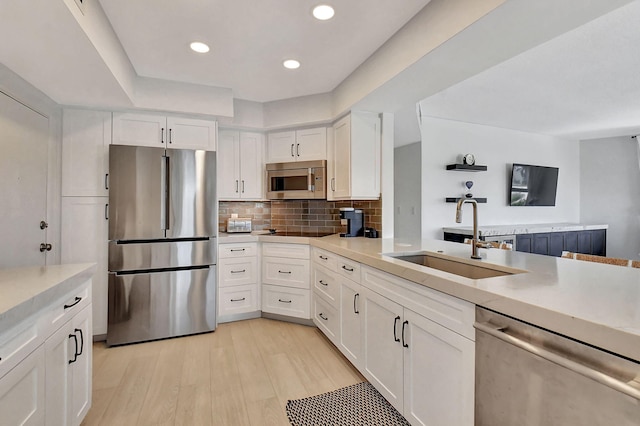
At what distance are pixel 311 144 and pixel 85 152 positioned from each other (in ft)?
7.17

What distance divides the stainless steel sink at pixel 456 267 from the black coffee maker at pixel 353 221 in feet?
3.41

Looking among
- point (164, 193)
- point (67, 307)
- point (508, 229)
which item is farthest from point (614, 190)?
point (67, 307)

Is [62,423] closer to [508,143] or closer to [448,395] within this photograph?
[448,395]

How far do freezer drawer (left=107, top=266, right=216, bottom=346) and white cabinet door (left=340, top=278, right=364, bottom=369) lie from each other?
143 cm

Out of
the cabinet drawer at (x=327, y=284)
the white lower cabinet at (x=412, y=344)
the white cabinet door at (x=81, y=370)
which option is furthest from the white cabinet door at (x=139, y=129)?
the white lower cabinet at (x=412, y=344)

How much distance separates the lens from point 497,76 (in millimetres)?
3174

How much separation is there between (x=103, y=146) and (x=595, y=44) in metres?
4.52

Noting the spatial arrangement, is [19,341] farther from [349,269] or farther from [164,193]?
[164,193]

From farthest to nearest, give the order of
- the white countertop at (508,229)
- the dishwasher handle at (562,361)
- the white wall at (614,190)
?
1. the white wall at (614,190)
2. the white countertop at (508,229)
3. the dishwasher handle at (562,361)

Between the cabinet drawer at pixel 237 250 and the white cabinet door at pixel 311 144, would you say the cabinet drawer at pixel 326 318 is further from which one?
the white cabinet door at pixel 311 144

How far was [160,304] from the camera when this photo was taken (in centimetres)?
280

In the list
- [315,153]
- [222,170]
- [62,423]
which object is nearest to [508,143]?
[315,153]

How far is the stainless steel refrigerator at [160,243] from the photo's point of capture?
2.69 meters

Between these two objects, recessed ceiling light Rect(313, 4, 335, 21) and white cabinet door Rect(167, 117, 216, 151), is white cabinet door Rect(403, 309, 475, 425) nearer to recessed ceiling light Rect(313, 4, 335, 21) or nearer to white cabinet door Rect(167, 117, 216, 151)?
recessed ceiling light Rect(313, 4, 335, 21)
